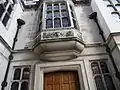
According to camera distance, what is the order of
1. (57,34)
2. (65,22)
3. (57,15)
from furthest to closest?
(57,15)
(65,22)
(57,34)

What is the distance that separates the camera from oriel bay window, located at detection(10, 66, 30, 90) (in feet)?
13.5

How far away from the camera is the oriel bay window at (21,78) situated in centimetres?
410

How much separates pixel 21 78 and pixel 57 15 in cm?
278

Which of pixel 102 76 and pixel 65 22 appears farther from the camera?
pixel 65 22

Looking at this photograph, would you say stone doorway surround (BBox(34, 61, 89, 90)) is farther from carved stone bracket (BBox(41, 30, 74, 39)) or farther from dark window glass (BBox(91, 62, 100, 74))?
carved stone bracket (BBox(41, 30, 74, 39))

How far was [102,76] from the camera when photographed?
4.13 metres

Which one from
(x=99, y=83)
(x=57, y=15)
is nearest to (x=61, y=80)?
(x=99, y=83)

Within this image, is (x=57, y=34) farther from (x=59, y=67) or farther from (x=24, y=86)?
(x=24, y=86)

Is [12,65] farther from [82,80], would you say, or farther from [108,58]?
[108,58]

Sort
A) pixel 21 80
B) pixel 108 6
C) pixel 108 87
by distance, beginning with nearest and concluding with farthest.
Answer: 1. pixel 108 87
2. pixel 21 80
3. pixel 108 6

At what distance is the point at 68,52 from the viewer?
4301 mm

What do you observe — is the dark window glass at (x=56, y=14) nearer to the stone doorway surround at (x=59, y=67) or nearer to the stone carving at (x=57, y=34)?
the stone carving at (x=57, y=34)

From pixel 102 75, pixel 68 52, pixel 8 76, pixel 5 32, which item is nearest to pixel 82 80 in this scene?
pixel 102 75

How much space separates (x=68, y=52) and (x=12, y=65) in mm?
1870
